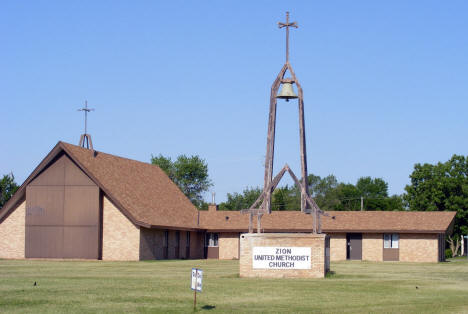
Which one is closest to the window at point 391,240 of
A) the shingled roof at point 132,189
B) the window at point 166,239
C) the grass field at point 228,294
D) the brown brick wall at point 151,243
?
the shingled roof at point 132,189

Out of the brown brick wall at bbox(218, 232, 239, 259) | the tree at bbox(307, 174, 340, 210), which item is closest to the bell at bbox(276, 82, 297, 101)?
the brown brick wall at bbox(218, 232, 239, 259)

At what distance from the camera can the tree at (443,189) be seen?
79250 millimetres

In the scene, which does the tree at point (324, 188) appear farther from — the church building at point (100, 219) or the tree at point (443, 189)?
the church building at point (100, 219)

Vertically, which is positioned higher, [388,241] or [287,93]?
[287,93]

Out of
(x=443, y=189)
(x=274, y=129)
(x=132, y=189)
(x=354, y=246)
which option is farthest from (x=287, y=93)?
(x=443, y=189)

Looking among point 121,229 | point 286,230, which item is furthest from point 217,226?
point 121,229

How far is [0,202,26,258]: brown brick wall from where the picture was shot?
47.2m

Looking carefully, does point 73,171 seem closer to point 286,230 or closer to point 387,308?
point 286,230

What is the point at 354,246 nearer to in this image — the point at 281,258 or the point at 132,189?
the point at 132,189

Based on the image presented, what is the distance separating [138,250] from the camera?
45094 millimetres

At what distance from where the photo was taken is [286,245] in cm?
2916

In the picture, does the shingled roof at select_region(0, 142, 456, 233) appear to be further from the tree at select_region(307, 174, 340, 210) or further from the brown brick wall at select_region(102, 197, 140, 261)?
the tree at select_region(307, 174, 340, 210)

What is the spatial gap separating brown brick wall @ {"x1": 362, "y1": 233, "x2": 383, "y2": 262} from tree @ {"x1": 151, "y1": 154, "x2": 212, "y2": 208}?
40888 mm

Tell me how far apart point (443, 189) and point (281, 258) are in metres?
55.5
